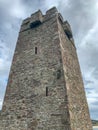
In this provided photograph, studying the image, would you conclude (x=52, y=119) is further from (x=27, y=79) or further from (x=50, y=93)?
(x=27, y=79)

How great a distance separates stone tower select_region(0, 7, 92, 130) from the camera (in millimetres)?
7417

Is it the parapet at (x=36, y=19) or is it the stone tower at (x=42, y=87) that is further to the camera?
the parapet at (x=36, y=19)

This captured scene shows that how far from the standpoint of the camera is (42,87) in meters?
8.39

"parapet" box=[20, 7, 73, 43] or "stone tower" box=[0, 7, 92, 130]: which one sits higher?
"parapet" box=[20, 7, 73, 43]

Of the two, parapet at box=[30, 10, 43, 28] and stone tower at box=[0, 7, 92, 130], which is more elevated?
parapet at box=[30, 10, 43, 28]

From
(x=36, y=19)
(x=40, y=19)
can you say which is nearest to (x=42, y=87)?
(x=40, y=19)

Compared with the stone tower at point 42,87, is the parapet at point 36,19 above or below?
above

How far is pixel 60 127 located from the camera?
6906 mm

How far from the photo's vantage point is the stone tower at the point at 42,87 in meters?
7.42

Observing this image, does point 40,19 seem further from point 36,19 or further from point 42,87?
point 42,87

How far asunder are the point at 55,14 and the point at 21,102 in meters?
6.56

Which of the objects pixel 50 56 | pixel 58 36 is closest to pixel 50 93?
pixel 50 56

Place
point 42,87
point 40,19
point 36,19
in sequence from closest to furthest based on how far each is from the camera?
point 42,87
point 40,19
point 36,19

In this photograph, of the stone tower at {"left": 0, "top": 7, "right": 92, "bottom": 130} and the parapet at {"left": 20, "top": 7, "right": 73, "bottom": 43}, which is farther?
the parapet at {"left": 20, "top": 7, "right": 73, "bottom": 43}
